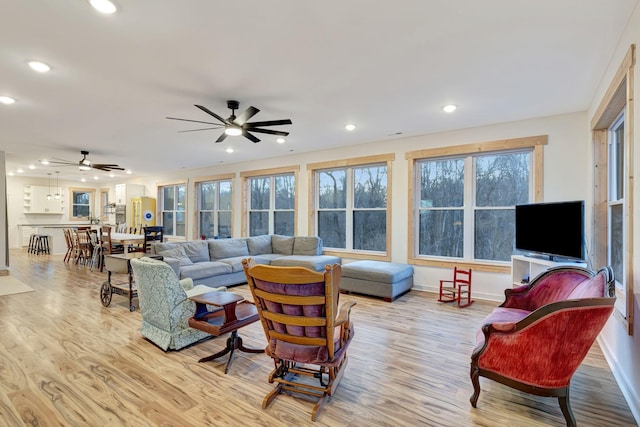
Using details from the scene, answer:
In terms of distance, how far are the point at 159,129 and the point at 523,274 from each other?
5.98 metres

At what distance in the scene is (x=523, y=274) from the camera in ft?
13.9

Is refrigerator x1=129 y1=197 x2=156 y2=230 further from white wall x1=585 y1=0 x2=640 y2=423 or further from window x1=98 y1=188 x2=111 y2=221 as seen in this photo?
white wall x1=585 y1=0 x2=640 y2=423

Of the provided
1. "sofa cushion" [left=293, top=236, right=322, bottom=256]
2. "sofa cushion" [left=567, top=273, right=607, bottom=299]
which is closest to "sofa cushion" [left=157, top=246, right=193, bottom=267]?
"sofa cushion" [left=293, top=236, right=322, bottom=256]

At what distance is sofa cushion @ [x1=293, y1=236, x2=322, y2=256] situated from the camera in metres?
6.55

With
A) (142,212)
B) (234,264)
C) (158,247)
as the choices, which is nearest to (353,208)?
(234,264)

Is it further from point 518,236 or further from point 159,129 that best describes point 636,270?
point 159,129

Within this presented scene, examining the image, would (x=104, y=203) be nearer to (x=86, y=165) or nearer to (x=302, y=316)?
(x=86, y=165)

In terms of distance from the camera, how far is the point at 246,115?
11.6ft

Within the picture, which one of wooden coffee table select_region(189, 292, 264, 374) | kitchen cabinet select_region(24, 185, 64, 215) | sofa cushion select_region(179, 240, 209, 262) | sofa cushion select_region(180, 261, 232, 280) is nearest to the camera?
wooden coffee table select_region(189, 292, 264, 374)

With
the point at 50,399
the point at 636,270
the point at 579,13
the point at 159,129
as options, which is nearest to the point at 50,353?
the point at 50,399

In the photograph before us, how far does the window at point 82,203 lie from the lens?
493 inches

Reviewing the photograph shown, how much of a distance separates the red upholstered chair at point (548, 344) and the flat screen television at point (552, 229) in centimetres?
138

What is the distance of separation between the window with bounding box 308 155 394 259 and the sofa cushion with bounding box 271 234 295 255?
67 centimetres

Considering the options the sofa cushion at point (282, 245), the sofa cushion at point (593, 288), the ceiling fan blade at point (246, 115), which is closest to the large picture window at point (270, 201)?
the sofa cushion at point (282, 245)
